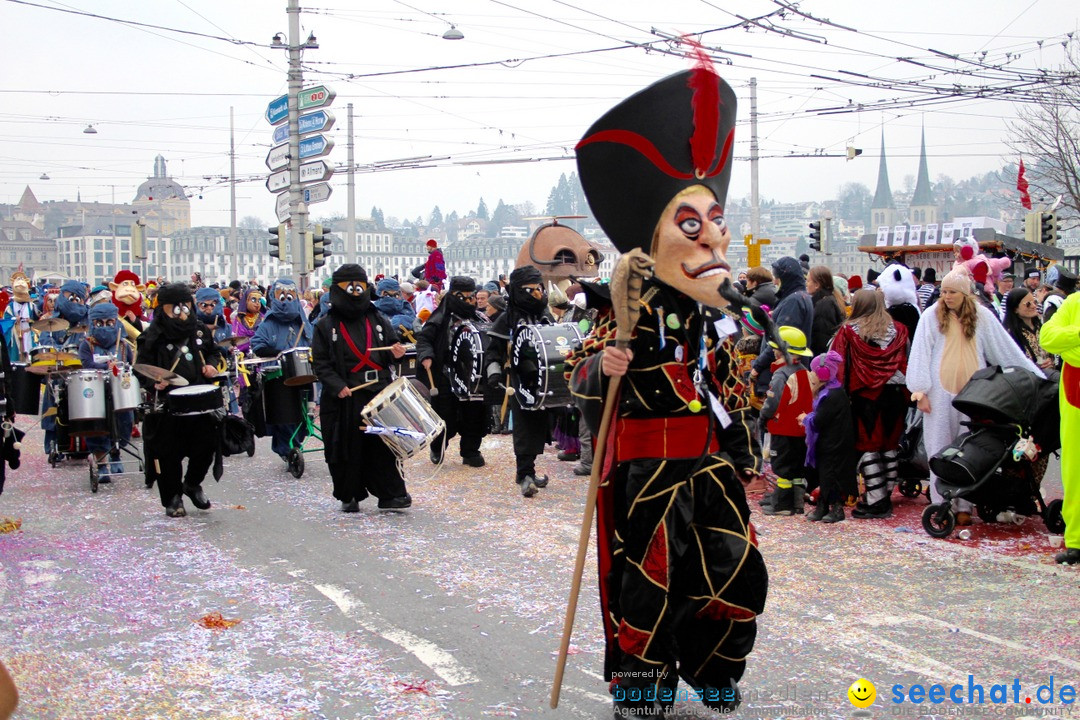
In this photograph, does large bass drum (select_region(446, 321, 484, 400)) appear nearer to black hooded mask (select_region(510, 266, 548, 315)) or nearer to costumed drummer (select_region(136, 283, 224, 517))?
black hooded mask (select_region(510, 266, 548, 315))

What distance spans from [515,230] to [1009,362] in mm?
117676

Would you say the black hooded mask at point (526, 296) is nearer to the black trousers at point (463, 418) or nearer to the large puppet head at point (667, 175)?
the black trousers at point (463, 418)

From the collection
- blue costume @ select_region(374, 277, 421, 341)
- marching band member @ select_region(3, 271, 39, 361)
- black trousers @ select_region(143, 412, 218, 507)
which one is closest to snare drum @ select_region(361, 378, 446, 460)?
black trousers @ select_region(143, 412, 218, 507)

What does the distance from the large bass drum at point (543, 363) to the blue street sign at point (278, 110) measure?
12101mm

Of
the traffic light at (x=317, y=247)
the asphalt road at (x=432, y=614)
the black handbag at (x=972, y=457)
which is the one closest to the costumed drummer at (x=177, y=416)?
the asphalt road at (x=432, y=614)

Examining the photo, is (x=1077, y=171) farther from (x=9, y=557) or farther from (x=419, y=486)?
(x=9, y=557)

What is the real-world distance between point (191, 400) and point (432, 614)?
13.0 ft

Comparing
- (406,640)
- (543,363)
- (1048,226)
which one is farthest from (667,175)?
(1048,226)

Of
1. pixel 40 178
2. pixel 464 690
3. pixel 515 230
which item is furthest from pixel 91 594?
pixel 515 230

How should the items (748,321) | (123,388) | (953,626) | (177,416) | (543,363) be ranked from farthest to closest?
(123,388)
(543,363)
(177,416)
(748,321)
(953,626)

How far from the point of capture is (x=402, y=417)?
30.5 feet

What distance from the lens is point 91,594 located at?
709 cm

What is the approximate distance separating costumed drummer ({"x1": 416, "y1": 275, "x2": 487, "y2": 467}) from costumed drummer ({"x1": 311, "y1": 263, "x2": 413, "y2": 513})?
180 centimetres

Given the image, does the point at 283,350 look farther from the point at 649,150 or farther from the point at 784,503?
the point at 649,150
